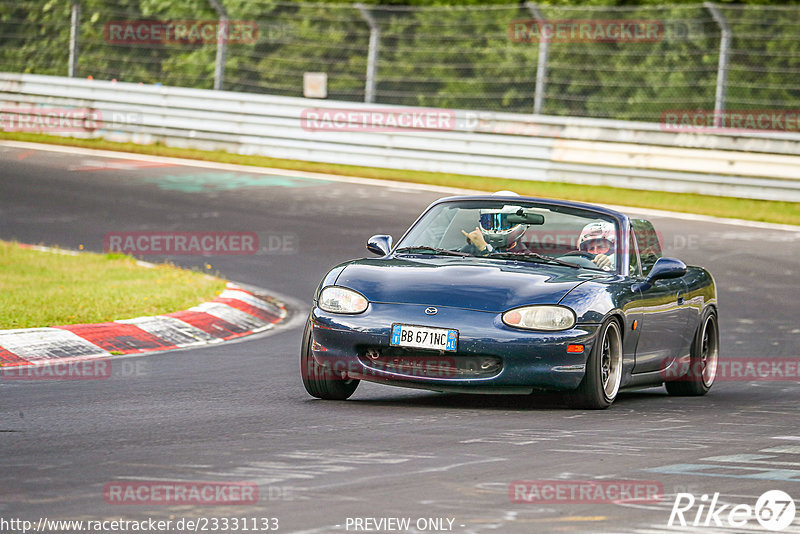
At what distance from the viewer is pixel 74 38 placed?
2480cm

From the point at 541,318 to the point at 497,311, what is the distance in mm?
245

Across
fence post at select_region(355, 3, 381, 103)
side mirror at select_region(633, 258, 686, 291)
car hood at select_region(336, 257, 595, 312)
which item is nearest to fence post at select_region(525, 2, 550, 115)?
fence post at select_region(355, 3, 381, 103)

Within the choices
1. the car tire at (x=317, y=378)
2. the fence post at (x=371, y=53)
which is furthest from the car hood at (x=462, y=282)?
the fence post at (x=371, y=53)

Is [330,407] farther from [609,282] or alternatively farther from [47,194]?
[47,194]

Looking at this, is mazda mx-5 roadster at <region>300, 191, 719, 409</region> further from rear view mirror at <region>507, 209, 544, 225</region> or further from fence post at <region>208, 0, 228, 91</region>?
fence post at <region>208, 0, 228, 91</region>

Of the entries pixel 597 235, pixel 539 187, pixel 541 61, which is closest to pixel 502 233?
pixel 597 235

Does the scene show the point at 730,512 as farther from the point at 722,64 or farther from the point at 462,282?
the point at 722,64

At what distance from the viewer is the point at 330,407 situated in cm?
763

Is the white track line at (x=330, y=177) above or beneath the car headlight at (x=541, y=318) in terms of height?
beneath

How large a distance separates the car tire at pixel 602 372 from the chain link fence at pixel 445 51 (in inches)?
500

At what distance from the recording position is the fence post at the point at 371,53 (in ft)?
74.1

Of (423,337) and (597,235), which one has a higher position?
(597,235)

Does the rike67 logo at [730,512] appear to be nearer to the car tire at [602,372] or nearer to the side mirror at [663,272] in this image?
the car tire at [602,372]

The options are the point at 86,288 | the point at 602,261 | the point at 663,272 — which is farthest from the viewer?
the point at 86,288
